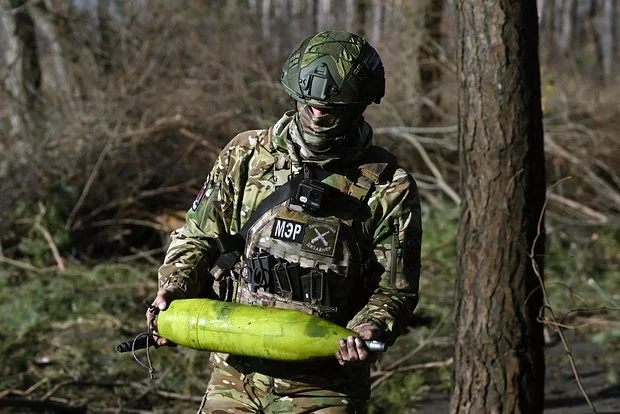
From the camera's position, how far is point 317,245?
10.9 feet

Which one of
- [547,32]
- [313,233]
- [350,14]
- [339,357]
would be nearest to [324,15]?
[350,14]

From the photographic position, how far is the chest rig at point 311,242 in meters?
3.34

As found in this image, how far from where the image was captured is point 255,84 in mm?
10438

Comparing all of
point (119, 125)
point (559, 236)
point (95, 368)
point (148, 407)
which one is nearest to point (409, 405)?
point (148, 407)

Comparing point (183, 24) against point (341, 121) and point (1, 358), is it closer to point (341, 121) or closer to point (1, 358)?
point (1, 358)

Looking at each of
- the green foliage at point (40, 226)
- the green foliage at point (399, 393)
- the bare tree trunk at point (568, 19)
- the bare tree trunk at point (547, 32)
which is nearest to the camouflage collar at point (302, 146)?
the green foliage at point (399, 393)

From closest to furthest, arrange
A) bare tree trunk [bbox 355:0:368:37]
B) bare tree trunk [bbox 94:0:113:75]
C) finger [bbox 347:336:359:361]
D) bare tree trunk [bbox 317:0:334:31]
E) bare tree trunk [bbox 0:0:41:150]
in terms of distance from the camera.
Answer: finger [bbox 347:336:359:361], bare tree trunk [bbox 0:0:41:150], bare tree trunk [bbox 94:0:113:75], bare tree trunk [bbox 355:0:368:37], bare tree trunk [bbox 317:0:334:31]

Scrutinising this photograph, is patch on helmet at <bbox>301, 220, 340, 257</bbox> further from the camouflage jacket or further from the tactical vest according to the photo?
the camouflage jacket

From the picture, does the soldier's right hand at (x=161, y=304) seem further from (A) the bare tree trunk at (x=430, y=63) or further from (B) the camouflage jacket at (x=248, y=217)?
(A) the bare tree trunk at (x=430, y=63)

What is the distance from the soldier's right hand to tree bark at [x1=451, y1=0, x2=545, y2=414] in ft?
6.16

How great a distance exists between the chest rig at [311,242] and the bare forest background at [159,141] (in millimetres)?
4237

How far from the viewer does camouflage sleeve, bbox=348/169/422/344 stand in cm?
334

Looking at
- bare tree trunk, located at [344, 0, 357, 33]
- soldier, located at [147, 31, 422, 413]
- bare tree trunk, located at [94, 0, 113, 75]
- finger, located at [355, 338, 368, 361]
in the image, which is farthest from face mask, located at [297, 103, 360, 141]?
bare tree trunk, located at [344, 0, 357, 33]

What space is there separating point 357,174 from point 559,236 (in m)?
6.41
